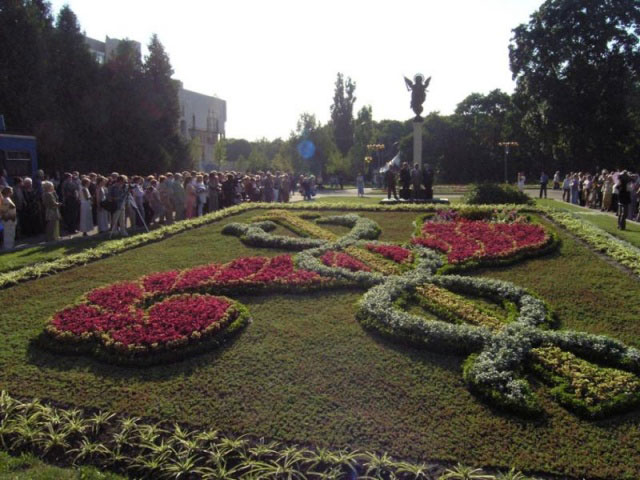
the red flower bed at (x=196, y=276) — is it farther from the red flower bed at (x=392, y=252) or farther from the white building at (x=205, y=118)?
the white building at (x=205, y=118)

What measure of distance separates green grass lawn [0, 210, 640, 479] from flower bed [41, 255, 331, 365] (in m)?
0.20

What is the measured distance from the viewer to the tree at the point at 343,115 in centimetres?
6544

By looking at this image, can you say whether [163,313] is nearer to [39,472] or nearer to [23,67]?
[39,472]

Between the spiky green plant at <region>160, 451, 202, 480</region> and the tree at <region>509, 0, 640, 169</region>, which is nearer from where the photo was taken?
the spiky green plant at <region>160, 451, 202, 480</region>

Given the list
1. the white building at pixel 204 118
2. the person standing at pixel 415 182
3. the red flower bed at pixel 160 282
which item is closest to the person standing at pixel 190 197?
the red flower bed at pixel 160 282

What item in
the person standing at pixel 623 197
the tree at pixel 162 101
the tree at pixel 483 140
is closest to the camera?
the person standing at pixel 623 197

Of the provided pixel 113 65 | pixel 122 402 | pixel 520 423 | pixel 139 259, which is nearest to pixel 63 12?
pixel 113 65

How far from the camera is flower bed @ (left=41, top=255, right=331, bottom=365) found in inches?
260

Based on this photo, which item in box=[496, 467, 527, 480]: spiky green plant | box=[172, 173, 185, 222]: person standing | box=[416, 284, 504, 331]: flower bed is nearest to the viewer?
box=[496, 467, 527, 480]: spiky green plant

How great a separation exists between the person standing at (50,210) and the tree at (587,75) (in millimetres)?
35688

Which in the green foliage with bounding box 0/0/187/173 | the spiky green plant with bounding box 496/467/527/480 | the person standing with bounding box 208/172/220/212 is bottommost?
the spiky green plant with bounding box 496/467/527/480

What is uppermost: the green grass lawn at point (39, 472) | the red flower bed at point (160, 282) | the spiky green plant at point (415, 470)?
the red flower bed at point (160, 282)

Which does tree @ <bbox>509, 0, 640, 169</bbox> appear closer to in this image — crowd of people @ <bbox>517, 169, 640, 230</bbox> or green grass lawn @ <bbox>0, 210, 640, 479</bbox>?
crowd of people @ <bbox>517, 169, 640, 230</bbox>

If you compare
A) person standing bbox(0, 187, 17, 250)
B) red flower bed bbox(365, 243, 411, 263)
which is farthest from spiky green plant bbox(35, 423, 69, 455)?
person standing bbox(0, 187, 17, 250)
